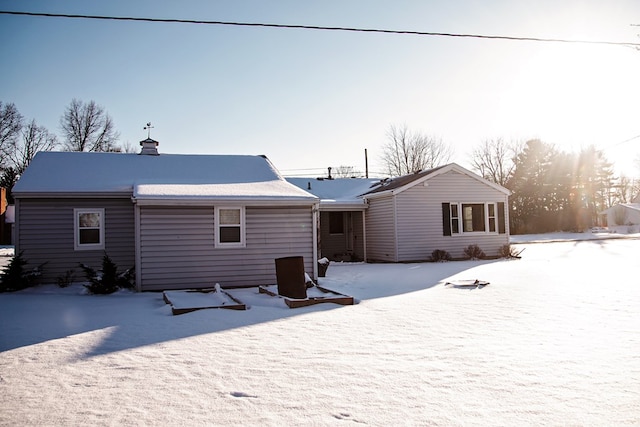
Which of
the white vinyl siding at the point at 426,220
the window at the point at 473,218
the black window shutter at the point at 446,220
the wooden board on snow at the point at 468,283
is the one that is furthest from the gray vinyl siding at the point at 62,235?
the window at the point at 473,218

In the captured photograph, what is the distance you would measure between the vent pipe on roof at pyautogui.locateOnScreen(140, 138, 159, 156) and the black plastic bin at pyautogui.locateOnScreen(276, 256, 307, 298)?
31.6 ft

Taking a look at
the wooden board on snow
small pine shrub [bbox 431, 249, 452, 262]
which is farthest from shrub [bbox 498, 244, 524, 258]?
the wooden board on snow

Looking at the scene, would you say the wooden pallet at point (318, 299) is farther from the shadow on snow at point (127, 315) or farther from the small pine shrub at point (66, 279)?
the small pine shrub at point (66, 279)

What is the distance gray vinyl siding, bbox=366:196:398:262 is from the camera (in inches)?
814

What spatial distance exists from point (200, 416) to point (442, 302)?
7101mm

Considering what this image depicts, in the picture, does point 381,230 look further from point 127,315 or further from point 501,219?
point 127,315

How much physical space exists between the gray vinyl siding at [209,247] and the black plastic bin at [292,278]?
277cm

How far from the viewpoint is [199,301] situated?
10672 mm

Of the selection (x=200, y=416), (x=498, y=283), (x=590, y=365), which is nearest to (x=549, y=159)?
(x=498, y=283)

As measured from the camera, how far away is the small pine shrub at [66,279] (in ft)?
45.1

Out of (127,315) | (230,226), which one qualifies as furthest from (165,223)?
(127,315)

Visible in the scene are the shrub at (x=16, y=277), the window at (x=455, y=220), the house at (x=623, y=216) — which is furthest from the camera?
the house at (x=623, y=216)

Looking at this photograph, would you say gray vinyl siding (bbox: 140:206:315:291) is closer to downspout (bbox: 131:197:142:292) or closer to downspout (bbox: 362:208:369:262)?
downspout (bbox: 131:197:142:292)

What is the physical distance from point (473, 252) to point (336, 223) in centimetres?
694
